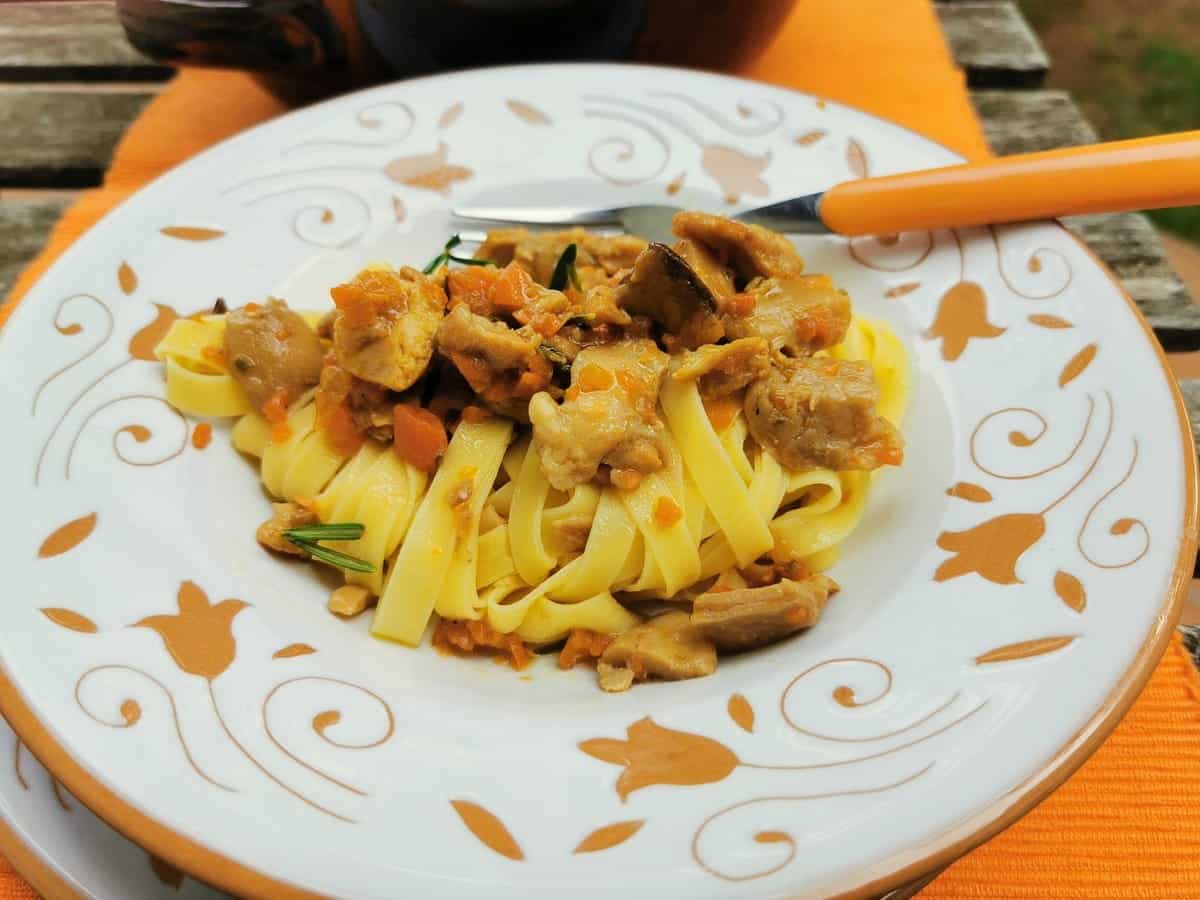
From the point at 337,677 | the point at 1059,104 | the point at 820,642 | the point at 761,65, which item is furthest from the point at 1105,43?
the point at 337,677

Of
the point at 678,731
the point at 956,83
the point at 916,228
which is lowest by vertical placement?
the point at 678,731

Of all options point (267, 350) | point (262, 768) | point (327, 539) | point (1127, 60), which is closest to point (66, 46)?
point (267, 350)

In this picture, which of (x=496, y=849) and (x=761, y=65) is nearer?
(x=496, y=849)

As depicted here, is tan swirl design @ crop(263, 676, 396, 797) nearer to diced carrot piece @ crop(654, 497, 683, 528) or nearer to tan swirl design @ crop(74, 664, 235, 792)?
tan swirl design @ crop(74, 664, 235, 792)

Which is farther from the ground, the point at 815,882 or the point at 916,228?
the point at 916,228

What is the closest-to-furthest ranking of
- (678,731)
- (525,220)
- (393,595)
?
(678,731) → (393,595) → (525,220)

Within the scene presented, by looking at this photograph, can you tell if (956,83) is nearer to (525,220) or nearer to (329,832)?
(525,220)

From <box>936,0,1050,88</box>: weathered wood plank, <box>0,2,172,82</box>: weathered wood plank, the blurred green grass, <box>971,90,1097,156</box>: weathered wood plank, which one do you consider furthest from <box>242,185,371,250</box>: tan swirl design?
the blurred green grass

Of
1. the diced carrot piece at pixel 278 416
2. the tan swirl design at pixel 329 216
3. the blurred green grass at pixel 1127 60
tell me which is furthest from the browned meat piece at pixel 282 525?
the blurred green grass at pixel 1127 60

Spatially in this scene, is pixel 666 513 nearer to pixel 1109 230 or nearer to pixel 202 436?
pixel 202 436
